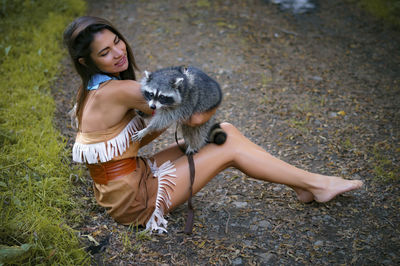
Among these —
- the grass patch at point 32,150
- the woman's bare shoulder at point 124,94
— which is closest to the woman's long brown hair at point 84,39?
the woman's bare shoulder at point 124,94

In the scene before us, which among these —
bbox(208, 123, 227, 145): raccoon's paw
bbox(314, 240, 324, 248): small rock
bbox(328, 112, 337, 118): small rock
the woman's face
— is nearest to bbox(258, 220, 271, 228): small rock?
bbox(314, 240, 324, 248): small rock

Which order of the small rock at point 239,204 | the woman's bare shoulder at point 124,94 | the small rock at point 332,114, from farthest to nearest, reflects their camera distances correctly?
the small rock at point 332,114 → the small rock at point 239,204 → the woman's bare shoulder at point 124,94

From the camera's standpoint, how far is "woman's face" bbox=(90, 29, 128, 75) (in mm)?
2068

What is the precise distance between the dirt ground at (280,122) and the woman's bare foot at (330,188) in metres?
0.13

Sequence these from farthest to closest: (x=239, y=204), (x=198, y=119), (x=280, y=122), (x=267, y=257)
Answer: (x=280, y=122), (x=239, y=204), (x=198, y=119), (x=267, y=257)

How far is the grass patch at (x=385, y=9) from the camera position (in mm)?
5509

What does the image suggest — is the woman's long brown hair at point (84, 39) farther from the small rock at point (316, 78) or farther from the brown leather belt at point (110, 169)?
the small rock at point (316, 78)

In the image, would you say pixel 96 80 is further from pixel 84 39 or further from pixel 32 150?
pixel 32 150

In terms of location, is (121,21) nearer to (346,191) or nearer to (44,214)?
(44,214)

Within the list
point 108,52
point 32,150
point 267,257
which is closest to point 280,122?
point 267,257

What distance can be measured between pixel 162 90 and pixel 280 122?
1.75 m

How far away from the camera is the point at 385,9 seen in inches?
226

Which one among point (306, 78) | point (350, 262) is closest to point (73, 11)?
point (306, 78)

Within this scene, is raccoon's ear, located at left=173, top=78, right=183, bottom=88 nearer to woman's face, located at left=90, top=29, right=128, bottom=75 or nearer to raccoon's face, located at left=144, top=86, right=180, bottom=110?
raccoon's face, located at left=144, top=86, right=180, bottom=110
